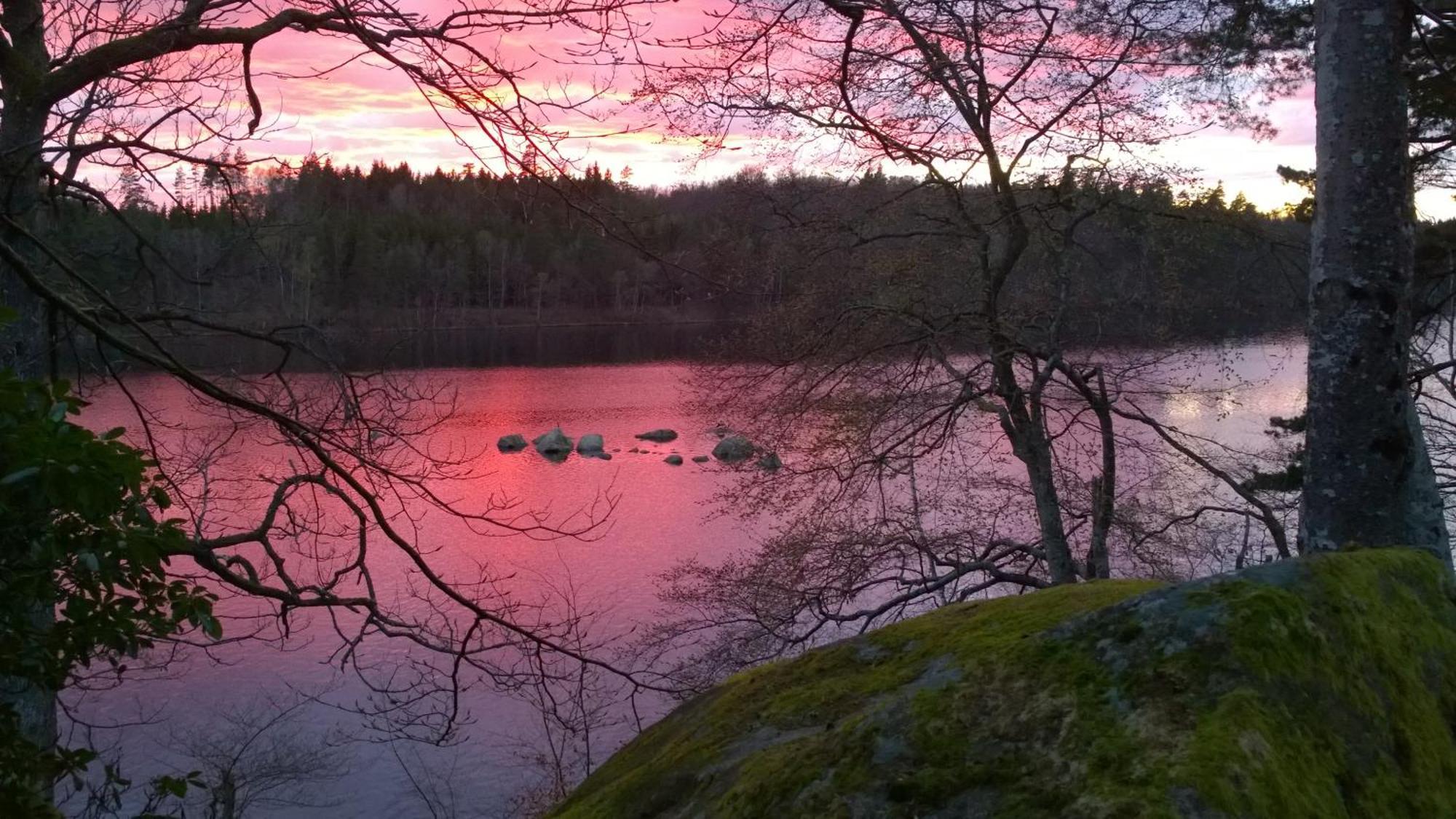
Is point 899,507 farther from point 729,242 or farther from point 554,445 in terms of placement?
point 554,445

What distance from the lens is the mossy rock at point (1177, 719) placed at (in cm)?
150

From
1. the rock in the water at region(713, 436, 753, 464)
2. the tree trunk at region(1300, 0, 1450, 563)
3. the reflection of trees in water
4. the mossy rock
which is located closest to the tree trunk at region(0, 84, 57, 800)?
the mossy rock

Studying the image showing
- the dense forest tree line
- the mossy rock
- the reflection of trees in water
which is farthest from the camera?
the reflection of trees in water

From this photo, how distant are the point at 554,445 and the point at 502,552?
9.02 meters

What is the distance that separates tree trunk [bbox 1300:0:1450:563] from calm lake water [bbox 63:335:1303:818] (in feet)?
12.3

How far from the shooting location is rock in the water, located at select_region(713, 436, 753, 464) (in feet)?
51.3

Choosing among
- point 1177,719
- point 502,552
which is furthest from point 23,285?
point 502,552

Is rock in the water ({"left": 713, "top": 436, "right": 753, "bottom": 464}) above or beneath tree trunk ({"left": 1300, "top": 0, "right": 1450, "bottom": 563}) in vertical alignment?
beneath

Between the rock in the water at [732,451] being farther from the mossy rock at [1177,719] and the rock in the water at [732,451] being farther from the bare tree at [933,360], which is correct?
the mossy rock at [1177,719]

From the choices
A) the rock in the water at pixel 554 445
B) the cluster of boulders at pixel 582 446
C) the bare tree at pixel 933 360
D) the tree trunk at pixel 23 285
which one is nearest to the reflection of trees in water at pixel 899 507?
the bare tree at pixel 933 360

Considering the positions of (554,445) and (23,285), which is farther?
(554,445)

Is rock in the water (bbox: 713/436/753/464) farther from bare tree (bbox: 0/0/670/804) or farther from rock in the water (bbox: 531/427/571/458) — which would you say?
bare tree (bbox: 0/0/670/804)

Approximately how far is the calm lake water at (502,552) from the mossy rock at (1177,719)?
379 cm

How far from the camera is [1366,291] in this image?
3.79 meters
